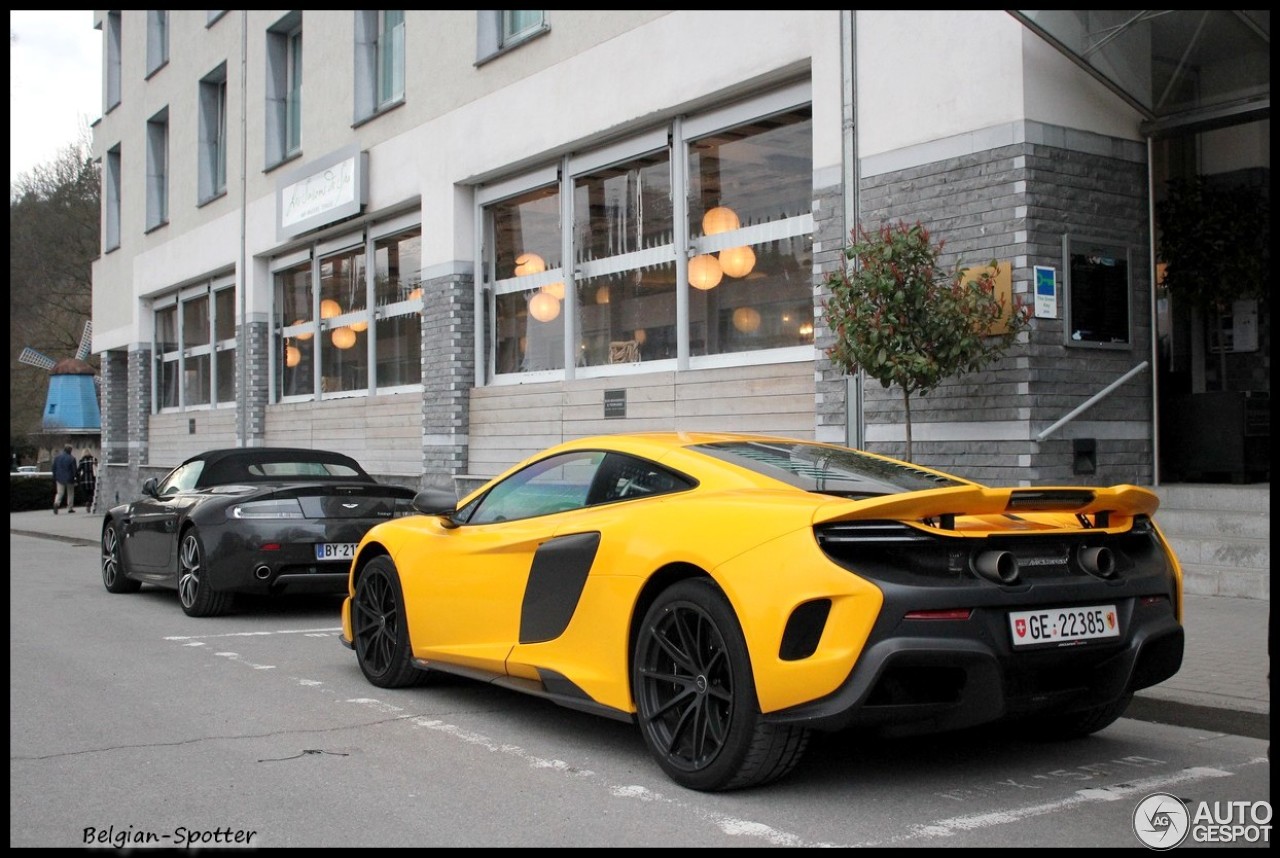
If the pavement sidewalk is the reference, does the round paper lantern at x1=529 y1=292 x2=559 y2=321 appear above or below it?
above

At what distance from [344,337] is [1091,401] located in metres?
13.8

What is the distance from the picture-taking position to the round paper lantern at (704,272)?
13.4 metres

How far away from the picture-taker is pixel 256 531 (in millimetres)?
9578

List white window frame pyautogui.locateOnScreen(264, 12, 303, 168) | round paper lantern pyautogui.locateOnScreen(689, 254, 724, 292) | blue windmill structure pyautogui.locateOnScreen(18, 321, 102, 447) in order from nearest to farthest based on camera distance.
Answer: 1. round paper lantern pyautogui.locateOnScreen(689, 254, 724, 292)
2. white window frame pyautogui.locateOnScreen(264, 12, 303, 168)
3. blue windmill structure pyautogui.locateOnScreen(18, 321, 102, 447)

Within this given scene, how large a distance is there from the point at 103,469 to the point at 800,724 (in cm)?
2964

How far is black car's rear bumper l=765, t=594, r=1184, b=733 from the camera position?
13.7ft

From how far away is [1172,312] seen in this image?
37.1 feet

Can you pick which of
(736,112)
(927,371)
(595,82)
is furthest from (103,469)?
(927,371)

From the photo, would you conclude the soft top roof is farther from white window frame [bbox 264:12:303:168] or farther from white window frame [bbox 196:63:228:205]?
white window frame [bbox 196:63:228:205]

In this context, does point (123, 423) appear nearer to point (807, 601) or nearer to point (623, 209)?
point (623, 209)

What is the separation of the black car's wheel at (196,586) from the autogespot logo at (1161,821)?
739 centimetres

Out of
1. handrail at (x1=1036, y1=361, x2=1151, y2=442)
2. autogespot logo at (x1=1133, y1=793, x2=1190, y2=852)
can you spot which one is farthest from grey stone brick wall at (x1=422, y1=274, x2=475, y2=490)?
autogespot logo at (x1=1133, y1=793, x2=1190, y2=852)

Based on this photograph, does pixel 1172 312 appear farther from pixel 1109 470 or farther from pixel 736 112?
pixel 736 112

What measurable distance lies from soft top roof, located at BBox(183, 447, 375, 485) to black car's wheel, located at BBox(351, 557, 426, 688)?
143 inches
